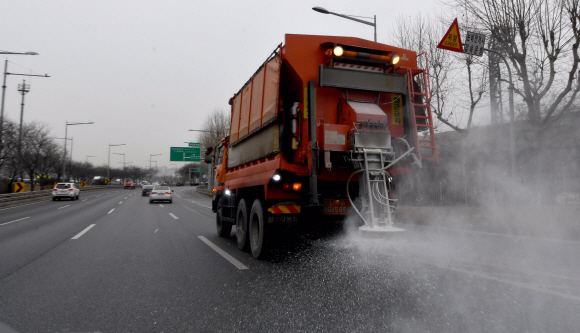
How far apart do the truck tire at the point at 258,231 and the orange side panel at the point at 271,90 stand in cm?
142

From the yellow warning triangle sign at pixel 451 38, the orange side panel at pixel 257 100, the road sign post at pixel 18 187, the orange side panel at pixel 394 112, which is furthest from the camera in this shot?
the road sign post at pixel 18 187

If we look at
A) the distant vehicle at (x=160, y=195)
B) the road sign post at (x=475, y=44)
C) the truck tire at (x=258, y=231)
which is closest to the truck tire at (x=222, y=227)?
the truck tire at (x=258, y=231)

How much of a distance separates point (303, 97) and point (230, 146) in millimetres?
3586

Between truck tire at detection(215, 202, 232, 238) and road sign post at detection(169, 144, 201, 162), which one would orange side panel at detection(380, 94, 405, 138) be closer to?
truck tire at detection(215, 202, 232, 238)

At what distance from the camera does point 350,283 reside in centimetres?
450

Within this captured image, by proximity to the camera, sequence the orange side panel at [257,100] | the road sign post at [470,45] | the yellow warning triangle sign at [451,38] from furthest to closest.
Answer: the yellow warning triangle sign at [451,38]
the road sign post at [470,45]
the orange side panel at [257,100]

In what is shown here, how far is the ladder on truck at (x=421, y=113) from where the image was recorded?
19.3ft

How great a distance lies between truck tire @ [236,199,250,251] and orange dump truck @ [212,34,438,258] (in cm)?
26

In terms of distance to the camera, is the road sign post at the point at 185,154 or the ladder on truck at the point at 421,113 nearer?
the ladder on truck at the point at 421,113

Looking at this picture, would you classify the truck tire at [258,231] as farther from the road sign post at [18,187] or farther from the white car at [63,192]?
the white car at [63,192]

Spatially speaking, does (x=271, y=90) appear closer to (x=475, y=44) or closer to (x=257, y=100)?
(x=257, y=100)

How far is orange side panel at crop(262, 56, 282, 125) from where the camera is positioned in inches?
221

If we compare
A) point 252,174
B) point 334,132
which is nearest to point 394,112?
point 334,132

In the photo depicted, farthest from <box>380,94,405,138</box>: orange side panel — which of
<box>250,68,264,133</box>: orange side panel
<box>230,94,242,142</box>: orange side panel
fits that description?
<box>230,94,242,142</box>: orange side panel
